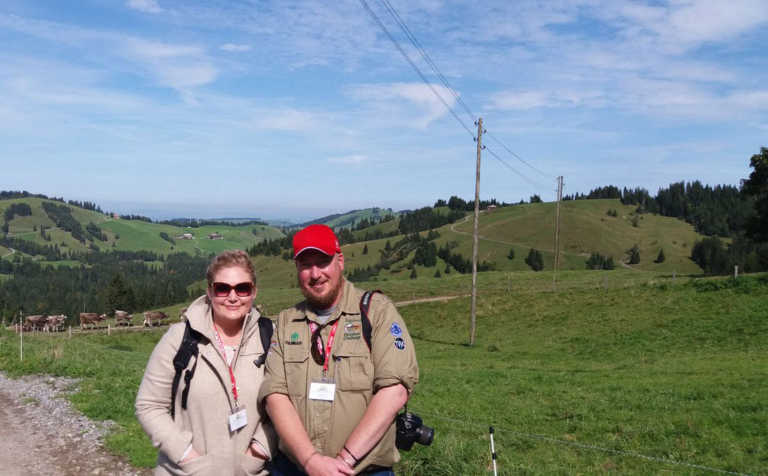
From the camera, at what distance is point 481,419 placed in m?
12.3

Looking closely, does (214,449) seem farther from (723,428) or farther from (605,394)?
(605,394)

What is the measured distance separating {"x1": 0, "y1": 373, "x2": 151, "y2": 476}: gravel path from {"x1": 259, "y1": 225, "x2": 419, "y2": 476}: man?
16.9 feet

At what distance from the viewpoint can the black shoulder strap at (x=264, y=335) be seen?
159 inches

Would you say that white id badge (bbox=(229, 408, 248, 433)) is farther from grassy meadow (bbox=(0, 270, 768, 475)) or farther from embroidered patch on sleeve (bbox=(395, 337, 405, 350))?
grassy meadow (bbox=(0, 270, 768, 475))

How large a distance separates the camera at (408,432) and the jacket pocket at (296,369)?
74 cm

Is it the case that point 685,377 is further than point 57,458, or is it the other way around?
point 685,377

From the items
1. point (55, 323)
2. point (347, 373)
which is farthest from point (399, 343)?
point (55, 323)

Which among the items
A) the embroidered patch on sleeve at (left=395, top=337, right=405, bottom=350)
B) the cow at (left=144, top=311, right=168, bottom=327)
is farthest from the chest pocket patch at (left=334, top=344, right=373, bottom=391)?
the cow at (left=144, top=311, right=168, bottom=327)

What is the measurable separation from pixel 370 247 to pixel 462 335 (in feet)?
467

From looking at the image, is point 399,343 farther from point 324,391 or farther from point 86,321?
point 86,321

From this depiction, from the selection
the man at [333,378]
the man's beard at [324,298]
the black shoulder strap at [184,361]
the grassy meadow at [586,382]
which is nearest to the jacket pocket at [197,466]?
the black shoulder strap at [184,361]

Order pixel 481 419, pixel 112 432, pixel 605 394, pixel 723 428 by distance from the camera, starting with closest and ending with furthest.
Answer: pixel 112 432, pixel 723 428, pixel 481 419, pixel 605 394

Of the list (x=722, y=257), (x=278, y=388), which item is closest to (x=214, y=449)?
(x=278, y=388)

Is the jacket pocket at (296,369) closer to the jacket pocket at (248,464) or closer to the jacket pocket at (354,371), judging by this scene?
the jacket pocket at (354,371)
